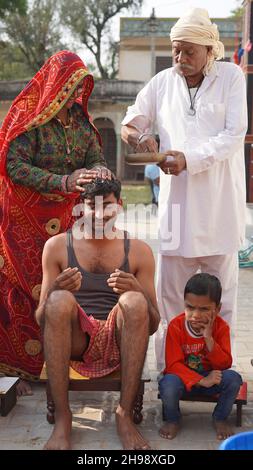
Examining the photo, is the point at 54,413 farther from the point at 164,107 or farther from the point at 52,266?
the point at 164,107

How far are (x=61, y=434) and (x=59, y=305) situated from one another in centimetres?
59

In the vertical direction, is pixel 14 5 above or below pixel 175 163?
above

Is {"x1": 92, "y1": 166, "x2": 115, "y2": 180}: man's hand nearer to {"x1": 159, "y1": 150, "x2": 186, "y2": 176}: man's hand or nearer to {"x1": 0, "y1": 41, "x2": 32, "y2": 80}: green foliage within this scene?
{"x1": 159, "y1": 150, "x2": 186, "y2": 176}: man's hand

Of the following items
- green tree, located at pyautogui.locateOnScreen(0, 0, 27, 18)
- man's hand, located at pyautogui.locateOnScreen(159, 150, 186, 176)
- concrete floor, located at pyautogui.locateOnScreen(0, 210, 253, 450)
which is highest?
green tree, located at pyautogui.locateOnScreen(0, 0, 27, 18)

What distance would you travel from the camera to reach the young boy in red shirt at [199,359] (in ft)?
10.8

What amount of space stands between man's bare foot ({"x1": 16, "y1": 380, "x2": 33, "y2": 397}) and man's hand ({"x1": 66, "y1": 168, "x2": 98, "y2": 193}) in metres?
1.16

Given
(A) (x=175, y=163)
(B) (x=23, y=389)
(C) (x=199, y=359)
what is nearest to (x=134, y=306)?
(C) (x=199, y=359)

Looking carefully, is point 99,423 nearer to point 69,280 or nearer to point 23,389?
point 23,389

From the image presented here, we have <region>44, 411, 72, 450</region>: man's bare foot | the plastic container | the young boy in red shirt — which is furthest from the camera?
the young boy in red shirt

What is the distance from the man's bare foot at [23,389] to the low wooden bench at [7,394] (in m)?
0.17

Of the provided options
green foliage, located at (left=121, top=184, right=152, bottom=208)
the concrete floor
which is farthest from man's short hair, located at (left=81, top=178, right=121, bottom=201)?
green foliage, located at (left=121, top=184, right=152, bottom=208)

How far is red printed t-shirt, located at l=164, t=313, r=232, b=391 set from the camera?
3.38 meters

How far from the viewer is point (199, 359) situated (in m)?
3.44

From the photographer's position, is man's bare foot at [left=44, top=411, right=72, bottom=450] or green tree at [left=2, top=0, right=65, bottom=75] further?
green tree at [left=2, top=0, right=65, bottom=75]
